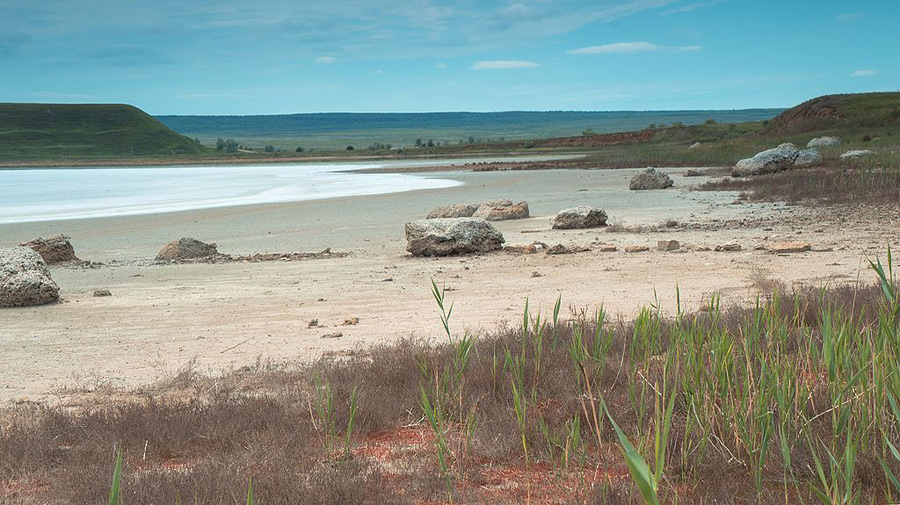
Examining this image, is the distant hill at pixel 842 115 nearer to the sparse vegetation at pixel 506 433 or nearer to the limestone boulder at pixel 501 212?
the limestone boulder at pixel 501 212

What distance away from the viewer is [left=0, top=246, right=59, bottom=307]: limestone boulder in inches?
390

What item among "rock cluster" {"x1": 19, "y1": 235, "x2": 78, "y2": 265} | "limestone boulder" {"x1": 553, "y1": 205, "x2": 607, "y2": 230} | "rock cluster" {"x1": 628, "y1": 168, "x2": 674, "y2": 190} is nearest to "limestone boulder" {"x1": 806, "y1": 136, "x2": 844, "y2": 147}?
"rock cluster" {"x1": 628, "y1": 168, "x2": 674, "y2": 190}

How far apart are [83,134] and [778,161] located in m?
119

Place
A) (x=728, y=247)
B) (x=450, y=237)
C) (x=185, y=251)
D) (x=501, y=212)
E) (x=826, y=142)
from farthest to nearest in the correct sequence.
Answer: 1. (x=826, y=142)
2. (x=501, y=212)
3. (x=185, y=251)
4. (x=450, y=237)
5. (x=728, y=247)

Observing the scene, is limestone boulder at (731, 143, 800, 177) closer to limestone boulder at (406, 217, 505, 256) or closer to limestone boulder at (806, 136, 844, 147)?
limestone boulder at (806, 136, 844, 147)

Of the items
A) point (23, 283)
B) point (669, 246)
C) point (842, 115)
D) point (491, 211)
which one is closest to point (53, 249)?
point (23, 283)

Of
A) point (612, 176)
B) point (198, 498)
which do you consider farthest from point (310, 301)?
point (612, 176)

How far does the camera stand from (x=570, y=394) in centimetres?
497

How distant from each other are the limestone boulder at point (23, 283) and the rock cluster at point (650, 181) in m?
19.3

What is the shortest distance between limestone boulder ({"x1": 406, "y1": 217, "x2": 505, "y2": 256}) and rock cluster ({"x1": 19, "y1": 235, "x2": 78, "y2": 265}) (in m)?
5.57

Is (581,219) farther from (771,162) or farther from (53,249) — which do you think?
(771,162)

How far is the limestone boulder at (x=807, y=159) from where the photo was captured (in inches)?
1085

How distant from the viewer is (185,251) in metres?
14.4

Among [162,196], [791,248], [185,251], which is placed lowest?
[162,196]
